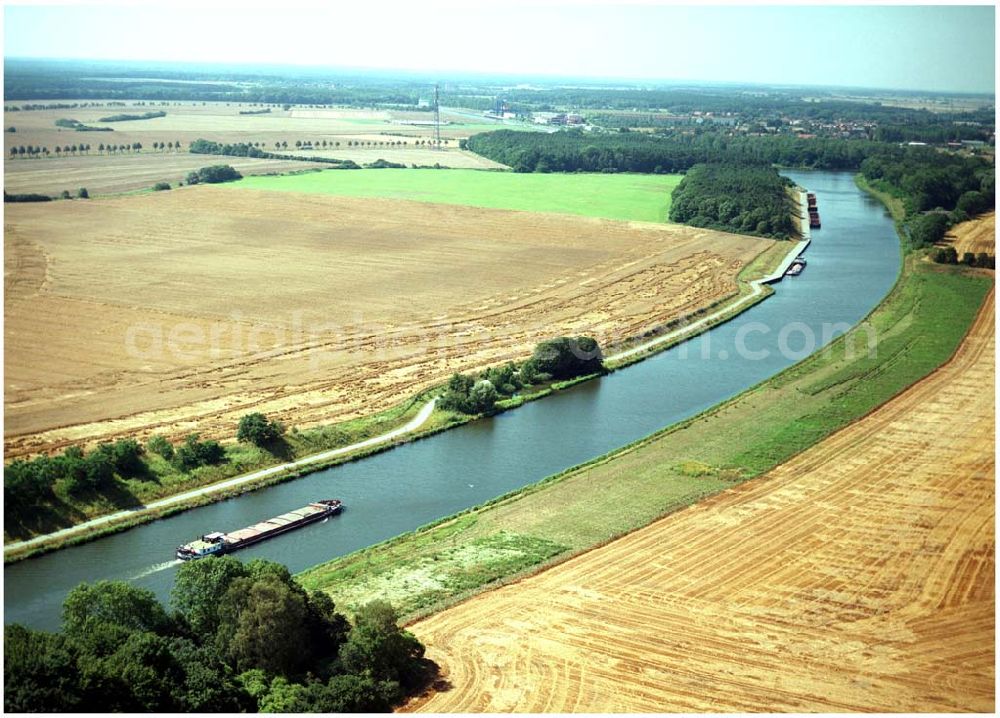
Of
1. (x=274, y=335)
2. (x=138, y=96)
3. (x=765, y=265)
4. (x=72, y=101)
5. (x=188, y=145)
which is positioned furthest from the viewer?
(x=138, y=96)

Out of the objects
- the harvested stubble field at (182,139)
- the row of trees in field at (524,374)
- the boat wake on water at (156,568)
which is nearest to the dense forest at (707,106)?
the harvested stubble field at (182,139)

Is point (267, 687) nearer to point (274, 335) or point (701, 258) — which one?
point (274, 335)

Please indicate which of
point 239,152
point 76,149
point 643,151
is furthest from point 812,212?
point 76,149

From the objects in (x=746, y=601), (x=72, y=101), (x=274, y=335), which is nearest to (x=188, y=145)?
(x=72, y=101)

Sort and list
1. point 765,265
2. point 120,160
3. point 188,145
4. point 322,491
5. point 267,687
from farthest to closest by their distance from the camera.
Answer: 1. point 188,145
2. point 120,160
3. point 765,265
4. point 322,491
5. point 267,687

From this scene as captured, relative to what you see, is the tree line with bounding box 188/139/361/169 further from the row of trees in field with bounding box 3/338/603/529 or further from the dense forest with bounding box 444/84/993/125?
the dense forest with bounding box 444/84/993/125

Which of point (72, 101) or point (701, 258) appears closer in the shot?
point (701, 258)
